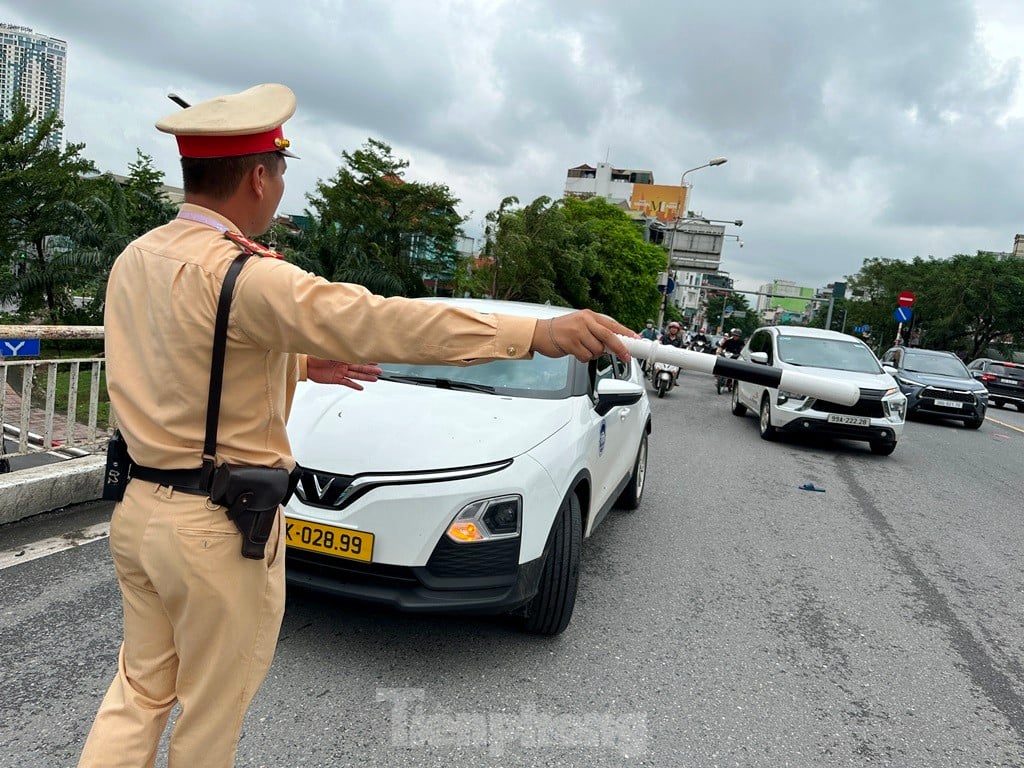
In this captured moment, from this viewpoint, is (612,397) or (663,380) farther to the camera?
(663,380)

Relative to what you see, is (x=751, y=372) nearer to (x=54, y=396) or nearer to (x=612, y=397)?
(x=612, y=397)

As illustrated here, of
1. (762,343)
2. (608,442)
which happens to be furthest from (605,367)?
(762,343)

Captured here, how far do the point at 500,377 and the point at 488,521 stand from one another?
3.93 feet

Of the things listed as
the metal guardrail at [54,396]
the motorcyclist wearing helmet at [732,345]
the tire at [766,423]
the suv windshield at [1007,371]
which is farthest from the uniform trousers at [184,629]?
the suv windshield at [1007,371]

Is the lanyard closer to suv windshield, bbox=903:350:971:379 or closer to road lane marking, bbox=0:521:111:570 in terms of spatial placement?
road lane marking, bbox=0:521:111:570

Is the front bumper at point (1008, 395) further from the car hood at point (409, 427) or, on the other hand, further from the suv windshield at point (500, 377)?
the car hood at point (409, 427)

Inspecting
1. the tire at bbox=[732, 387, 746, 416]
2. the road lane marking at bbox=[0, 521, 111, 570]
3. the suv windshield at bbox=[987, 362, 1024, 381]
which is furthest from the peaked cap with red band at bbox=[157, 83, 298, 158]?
the suv windshield at bbox=[987, 362, 1024, 381]

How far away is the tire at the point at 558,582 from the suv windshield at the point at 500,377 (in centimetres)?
72

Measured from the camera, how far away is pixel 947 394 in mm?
14023

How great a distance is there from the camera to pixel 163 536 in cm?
158

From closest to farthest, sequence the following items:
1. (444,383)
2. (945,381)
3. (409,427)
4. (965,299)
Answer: (409,427) → (444,383) → (945,381) → (965,299)

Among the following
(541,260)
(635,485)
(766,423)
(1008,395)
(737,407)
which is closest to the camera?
(635,485)

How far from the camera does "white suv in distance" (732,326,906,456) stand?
30.0ft

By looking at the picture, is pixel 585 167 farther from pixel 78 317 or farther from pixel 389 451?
pixel 389 451
